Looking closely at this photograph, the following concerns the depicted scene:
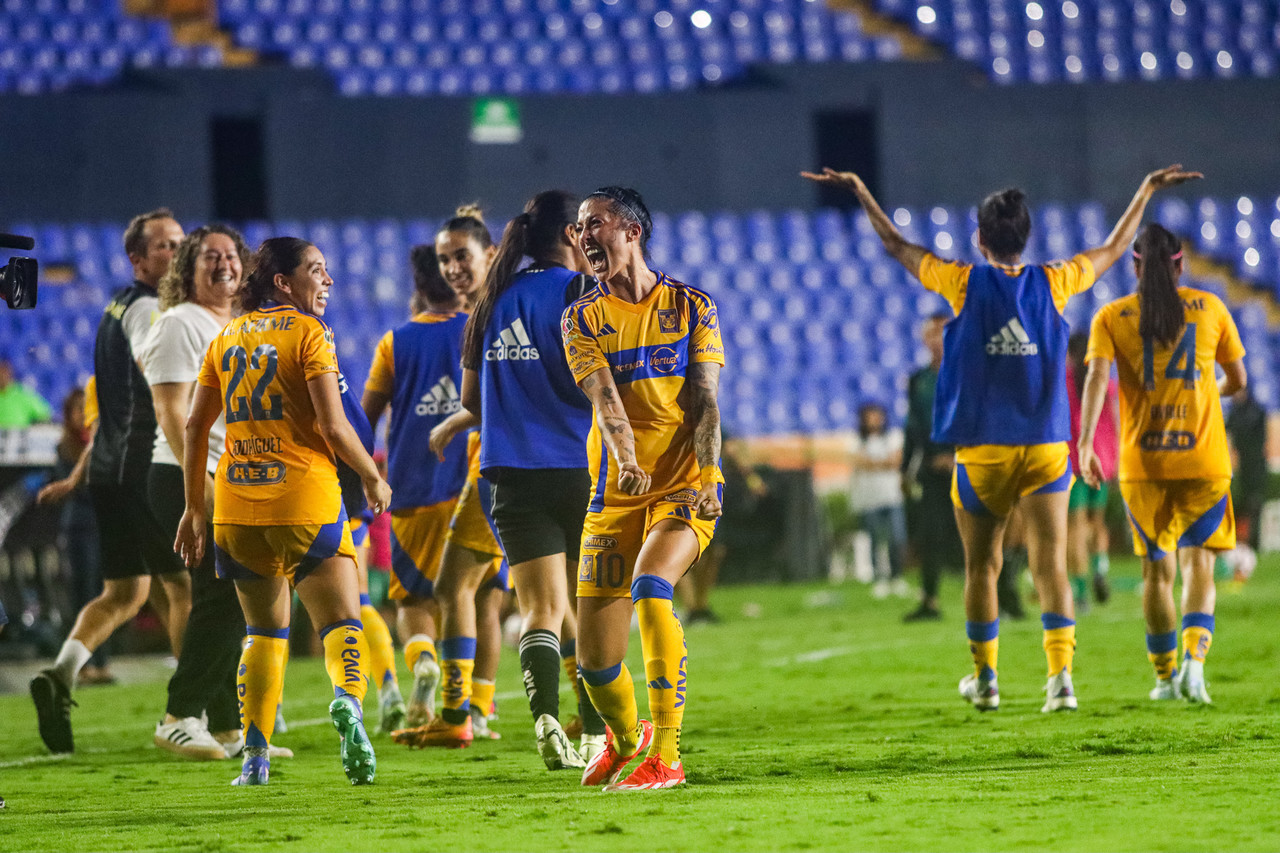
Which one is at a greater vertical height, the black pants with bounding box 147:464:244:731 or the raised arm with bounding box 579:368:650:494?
the raised arm with bounding box 579:368:650:494

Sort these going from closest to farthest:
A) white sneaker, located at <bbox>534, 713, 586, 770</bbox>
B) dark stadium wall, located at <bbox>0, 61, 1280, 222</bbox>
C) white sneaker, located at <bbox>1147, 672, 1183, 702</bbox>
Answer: white sneaker, located at <bbox>534, 713, 586, 770</bbox> → white sneaker, located at <bbox>1147, 672, 1183, 702</bbox> → dark stadium wall, located at <bbox>0, 61, 1280, 222</bbox>

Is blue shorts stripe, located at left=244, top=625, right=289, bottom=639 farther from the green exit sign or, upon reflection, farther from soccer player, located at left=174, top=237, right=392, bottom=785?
the green exit sign

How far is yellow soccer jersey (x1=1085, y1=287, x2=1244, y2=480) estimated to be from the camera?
6.43 m

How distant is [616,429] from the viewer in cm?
433

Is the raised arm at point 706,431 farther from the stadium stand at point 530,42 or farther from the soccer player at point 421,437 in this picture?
the stadium stand at point 530,42

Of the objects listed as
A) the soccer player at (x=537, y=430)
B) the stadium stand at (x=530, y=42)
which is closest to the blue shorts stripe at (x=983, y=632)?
the soccer player at (x=537, y=430)

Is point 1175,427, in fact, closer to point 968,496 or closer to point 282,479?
point 968,496

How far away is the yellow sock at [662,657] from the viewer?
4.31m

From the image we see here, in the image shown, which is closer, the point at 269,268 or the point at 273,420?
the point at 273,420

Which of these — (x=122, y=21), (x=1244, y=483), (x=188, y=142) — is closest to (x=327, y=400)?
(x=1244, y=483)

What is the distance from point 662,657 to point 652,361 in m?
0.86

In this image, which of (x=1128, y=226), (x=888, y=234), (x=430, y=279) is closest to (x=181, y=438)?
(x=430, y=279)

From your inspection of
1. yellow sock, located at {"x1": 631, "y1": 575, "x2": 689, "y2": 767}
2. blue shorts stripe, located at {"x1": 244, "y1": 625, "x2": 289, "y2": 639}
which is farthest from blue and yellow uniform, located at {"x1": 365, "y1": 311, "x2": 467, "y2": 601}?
yellow sock, located at {"x1": 631, "y1": 575, "x2": 689, "y2": 767}

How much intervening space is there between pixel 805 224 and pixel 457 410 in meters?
15.5
